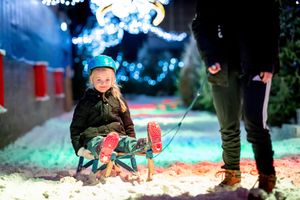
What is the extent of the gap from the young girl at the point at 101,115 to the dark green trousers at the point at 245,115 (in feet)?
2.61

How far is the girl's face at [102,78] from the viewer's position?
4.36 meters

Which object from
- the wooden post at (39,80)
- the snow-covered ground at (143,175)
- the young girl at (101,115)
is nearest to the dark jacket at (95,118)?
the young girl at (101,115)

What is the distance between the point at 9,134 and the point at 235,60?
4.37 meters

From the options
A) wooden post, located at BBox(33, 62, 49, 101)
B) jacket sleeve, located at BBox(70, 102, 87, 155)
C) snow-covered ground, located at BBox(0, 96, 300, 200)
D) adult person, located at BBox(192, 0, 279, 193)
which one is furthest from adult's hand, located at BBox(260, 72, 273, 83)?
wooden post, located at BBox(33, 62, 49, 101)

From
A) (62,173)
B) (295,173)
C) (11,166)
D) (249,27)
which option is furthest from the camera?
(11,166)

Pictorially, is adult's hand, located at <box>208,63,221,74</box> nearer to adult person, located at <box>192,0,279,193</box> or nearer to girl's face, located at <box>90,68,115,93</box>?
adult person, located at <box>192,0,279,193</box>

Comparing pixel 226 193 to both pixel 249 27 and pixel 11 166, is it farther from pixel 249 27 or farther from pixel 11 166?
pixel 11 166

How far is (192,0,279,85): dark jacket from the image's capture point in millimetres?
3314

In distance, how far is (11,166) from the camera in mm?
5082

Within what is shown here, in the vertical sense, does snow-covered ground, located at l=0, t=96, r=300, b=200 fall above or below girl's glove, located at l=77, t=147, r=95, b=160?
below

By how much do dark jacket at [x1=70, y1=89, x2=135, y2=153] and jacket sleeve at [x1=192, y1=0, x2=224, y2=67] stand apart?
1.15m

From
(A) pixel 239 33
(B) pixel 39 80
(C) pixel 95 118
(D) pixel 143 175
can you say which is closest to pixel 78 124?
(C) pixel 95 118

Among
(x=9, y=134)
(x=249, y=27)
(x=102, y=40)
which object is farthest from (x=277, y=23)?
(x=102, y=40)

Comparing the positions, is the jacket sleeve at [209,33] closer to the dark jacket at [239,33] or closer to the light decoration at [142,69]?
the dark jacket at [239,33]
